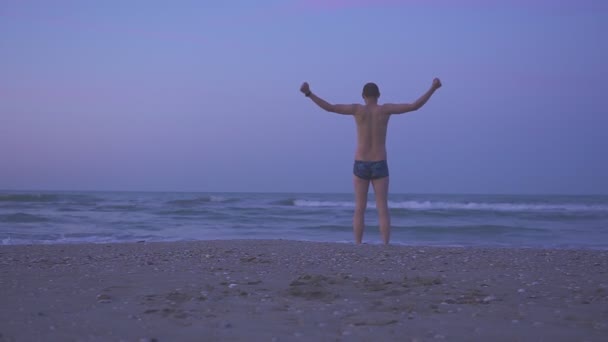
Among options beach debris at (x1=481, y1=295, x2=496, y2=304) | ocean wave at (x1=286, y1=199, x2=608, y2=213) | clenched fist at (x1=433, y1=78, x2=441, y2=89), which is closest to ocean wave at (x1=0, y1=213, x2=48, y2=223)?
clenched fist at (x1=433, y1=78, x2=441, y2=89)

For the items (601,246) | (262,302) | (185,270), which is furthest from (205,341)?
(601,246)

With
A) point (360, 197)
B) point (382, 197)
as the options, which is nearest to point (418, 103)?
point (382, 197)

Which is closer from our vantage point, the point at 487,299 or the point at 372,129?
the point at 487,299

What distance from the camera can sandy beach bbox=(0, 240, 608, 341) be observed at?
3.07 metres

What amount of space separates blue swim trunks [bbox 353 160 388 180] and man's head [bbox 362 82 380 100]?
29.2 inches

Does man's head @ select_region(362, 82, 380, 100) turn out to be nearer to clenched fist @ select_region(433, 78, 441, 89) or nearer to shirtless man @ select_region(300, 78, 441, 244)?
shirtless man @ select_region(300, 78, 441, 244)

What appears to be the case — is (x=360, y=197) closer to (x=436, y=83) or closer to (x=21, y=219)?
(x=436, y=83)

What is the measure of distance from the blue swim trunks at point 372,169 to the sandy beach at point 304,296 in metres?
0.91

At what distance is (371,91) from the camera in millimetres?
6742

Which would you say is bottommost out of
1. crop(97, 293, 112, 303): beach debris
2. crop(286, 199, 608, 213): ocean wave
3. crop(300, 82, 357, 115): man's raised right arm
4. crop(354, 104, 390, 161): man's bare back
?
crop(286, 199, 608, 213): ocean wave

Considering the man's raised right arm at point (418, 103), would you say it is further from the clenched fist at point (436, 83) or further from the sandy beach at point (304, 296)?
the sandy beach at point (304, 296)

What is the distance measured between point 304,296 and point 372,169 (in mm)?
3013

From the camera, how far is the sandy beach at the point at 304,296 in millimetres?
3068

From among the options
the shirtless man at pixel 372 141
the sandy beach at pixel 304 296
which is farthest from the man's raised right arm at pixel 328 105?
the sandy beach at pixel 304 296
